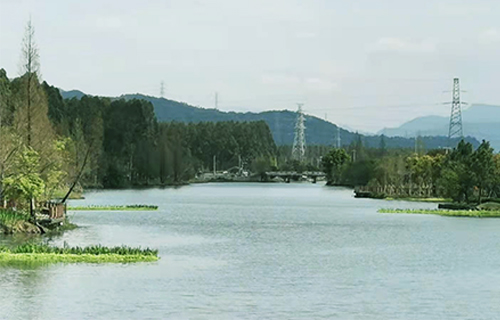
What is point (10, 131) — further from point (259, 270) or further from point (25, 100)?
point (259, 270)

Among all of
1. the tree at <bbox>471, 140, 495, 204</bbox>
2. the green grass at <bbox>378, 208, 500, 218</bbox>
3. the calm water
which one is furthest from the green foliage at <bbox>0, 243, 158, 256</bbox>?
the tree at <bbox>471, 140, 495, 204</bbox>

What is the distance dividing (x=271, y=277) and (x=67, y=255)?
22.0ft

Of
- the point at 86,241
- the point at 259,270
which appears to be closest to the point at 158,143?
the point at 86,241

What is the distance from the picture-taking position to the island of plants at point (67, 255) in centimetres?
3119

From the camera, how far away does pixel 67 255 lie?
31.8 metres

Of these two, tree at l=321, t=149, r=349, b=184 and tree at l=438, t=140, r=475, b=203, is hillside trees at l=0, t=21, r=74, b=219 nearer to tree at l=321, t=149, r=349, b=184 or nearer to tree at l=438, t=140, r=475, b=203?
Answer: tree at l=438, t=140, r=475, b=203

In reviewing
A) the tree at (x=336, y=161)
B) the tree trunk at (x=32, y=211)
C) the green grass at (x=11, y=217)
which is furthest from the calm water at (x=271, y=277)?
the tree at (x=336, y=161)

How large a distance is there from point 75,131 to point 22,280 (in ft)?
260

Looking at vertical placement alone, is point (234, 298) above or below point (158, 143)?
below

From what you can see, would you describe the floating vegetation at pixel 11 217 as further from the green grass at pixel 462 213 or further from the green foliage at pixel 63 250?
the green grass at pixel 462 213

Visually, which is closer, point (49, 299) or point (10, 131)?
point (49, 299)

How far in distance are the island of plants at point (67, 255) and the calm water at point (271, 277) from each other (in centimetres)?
70

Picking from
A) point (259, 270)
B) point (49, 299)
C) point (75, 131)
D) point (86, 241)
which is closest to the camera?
point (49, 299)

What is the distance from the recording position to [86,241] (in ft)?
134
